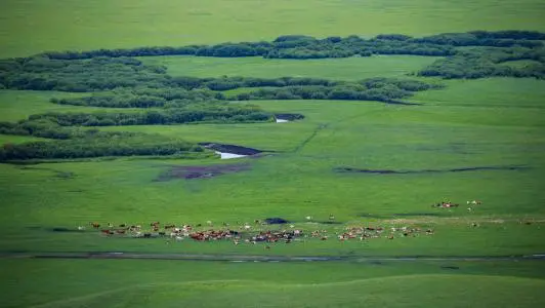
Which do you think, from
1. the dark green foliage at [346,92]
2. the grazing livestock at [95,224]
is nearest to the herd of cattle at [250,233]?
the grazing livestock at [95,224]

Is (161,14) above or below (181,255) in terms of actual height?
above

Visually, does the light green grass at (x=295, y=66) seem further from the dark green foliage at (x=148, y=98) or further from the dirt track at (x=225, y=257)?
the dirt track at (x=225, y=257)

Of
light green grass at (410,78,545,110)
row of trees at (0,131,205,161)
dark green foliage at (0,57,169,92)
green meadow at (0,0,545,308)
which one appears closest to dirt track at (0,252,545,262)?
green meadow at (0,0,545,308)

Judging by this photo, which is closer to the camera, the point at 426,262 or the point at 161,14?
the point at 426,262

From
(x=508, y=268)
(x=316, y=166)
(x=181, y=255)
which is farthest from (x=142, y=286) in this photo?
(x=316, y=166)

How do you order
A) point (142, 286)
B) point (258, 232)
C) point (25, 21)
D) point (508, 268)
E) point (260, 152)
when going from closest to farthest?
1. point (142, 286)
2. point (508, 268)
3. point (258, 232)
4. point (260, 152)
5. point (25, 21)

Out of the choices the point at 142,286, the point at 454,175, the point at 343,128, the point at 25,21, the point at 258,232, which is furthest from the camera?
the point at 25,21

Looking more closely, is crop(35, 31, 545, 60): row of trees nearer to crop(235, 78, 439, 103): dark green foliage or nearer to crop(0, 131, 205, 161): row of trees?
crop(235, 78, 439, 103): dark green foliage

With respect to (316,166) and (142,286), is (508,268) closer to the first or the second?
(142,286)
